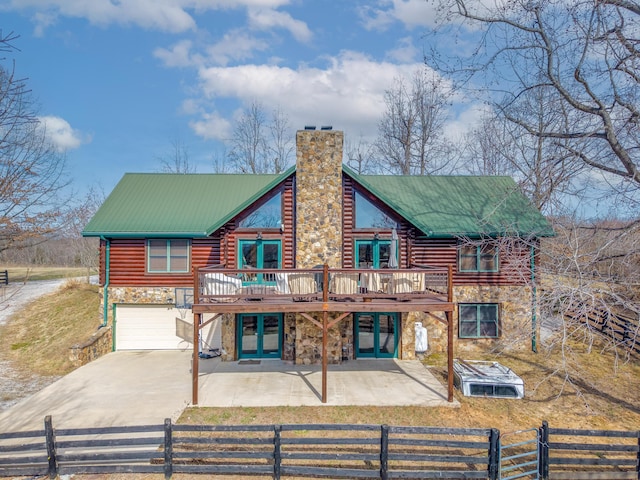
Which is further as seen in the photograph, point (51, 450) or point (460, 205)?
point (460, 205)

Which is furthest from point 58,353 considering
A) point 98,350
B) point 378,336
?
point 378,336

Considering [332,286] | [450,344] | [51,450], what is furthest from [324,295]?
[51,450]

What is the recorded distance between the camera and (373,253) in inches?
530

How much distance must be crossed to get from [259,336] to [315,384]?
3.23 meters

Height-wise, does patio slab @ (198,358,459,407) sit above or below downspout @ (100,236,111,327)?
below

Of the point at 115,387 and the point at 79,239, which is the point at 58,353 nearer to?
the point at 115,387

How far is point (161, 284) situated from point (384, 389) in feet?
31.2

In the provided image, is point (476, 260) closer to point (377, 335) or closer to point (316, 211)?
point (377, 335)

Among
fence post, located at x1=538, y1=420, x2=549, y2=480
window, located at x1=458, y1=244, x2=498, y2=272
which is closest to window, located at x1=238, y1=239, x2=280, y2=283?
window, located at x1=458, y1=244, x2=498, y2=272

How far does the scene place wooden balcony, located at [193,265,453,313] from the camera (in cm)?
1011

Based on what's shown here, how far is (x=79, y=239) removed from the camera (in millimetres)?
29047

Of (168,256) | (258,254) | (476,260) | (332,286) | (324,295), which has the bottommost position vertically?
(324,295)

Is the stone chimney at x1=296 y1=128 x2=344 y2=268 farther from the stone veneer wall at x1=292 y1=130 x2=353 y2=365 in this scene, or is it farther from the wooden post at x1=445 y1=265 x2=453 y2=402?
the wooden post at x1=445 y1=265 x2=453 y2=402

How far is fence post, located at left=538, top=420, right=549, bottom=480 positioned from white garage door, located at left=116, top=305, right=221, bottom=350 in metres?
11.7
